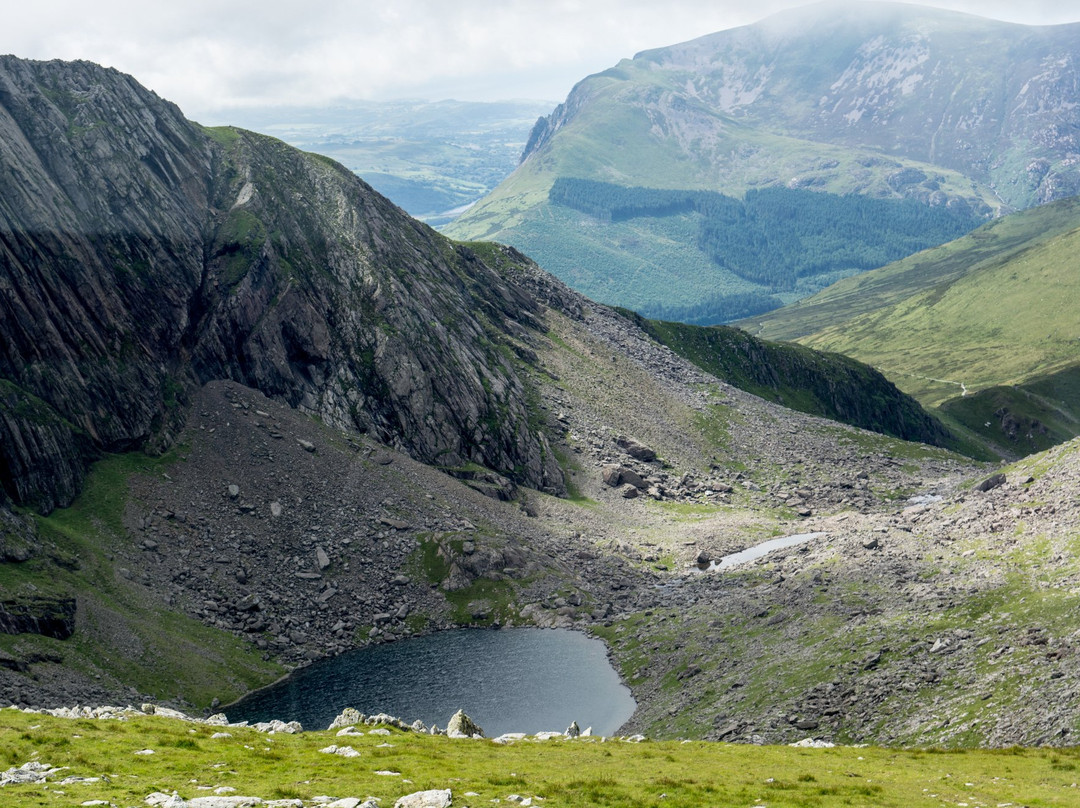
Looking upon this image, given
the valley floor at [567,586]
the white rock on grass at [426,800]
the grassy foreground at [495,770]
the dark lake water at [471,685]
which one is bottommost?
the dark lake water at [471,685]

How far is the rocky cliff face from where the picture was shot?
5896 inches

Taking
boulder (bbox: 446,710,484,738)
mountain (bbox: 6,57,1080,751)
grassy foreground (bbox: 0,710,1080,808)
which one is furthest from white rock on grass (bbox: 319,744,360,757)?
mountain (bbox: 6,57,1080,751)

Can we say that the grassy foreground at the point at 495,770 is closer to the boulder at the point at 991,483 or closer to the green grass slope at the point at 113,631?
the green grass slope at the point at 113,631

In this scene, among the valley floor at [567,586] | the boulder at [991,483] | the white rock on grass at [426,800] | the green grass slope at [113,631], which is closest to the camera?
the white rock on grass at [426,800]

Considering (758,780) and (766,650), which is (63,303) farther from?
(758,780)

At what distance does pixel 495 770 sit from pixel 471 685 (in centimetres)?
7247

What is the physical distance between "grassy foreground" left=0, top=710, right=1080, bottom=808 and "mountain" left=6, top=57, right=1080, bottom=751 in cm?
1626

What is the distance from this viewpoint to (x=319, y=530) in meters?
158

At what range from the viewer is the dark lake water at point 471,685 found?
11619 cm

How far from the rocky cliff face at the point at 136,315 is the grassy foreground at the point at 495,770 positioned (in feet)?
306

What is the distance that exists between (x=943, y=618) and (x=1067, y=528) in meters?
21.4

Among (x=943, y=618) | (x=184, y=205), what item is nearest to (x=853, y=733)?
(x=943, y=618)

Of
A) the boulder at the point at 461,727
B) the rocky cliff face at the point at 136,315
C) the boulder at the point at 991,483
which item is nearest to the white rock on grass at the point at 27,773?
the boulder at the point at 461,727

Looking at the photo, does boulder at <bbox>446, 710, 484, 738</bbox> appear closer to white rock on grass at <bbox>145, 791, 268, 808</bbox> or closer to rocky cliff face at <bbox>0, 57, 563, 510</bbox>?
white rock on grass at <bbox>145, 791, 268, 808</bbox>
